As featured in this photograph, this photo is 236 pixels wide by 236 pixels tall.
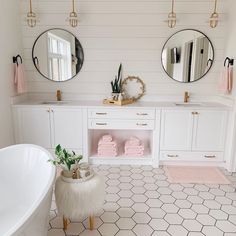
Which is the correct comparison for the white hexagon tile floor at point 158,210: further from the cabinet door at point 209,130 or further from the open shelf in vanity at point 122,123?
the cabinet door at point 209,130

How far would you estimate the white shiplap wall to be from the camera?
3371mm

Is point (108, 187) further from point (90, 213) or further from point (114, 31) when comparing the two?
point (114, 31)

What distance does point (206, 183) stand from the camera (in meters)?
2.90

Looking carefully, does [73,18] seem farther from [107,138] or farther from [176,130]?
[176,130]

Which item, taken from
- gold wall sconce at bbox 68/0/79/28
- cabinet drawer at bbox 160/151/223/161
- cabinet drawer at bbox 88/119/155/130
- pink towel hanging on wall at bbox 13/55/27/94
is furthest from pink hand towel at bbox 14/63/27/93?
cabinet drawer at bbox 160/151/223/161

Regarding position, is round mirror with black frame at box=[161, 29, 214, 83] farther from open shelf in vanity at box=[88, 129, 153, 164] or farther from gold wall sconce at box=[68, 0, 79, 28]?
gold wall sconce at box=[68, 0, 79, 28]

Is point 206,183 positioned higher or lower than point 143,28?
lower

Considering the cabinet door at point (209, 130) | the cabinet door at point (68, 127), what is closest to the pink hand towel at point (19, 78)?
the cabinet door at point (68, 127)

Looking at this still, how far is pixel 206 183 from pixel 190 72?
160cm

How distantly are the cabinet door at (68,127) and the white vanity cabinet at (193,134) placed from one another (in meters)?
1.15

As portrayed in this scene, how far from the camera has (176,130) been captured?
3.23 metres

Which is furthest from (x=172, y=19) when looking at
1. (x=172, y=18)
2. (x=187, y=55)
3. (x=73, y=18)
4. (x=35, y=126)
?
(x=35, y=126)

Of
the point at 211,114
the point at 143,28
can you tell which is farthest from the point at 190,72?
the point at 143,28

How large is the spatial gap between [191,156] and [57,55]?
2.44 meters
